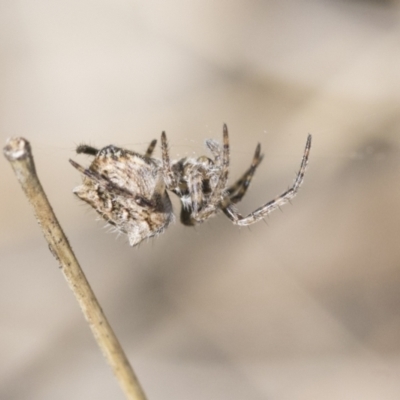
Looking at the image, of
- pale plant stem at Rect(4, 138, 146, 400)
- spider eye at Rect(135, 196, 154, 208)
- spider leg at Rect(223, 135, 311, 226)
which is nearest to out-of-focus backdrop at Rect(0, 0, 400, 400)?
spider leg at Rect(223, 135, 311, 226)

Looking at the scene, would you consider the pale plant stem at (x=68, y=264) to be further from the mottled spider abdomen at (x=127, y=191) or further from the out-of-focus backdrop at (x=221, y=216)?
the out-of-focus backdrop at (x=221, y=216)

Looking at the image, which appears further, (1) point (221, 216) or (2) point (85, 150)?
(1) point (221, 216)

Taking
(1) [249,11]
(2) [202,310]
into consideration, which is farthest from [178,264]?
(1) [249,11]

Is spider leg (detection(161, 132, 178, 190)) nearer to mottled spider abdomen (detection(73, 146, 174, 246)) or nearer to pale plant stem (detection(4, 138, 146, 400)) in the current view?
mottled spider abdomen (detection(73, 146, 174, 246))

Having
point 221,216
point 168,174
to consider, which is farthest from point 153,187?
point 221,216

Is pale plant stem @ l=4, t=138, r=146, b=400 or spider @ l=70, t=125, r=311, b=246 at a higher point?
spider @ l=70, t=125, r=311, b=246

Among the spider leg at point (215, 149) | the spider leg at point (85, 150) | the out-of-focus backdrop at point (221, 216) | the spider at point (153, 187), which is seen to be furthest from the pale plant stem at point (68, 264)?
the out-of-focus backdrop at point (221, 216)

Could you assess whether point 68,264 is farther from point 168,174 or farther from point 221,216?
point 221,216
